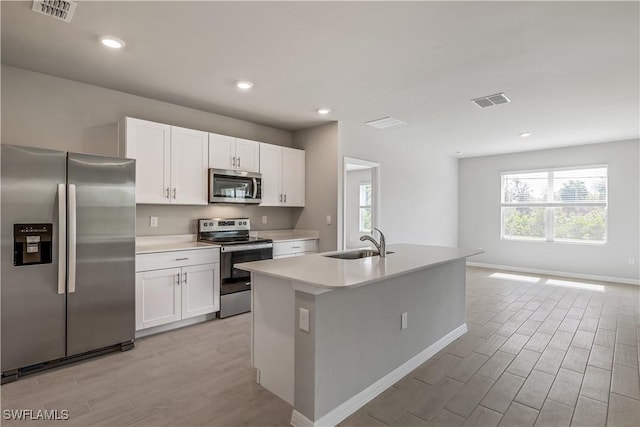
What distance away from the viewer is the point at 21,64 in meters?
2.94

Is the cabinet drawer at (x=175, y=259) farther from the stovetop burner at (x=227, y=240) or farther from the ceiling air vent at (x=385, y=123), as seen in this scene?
the ceiling air vent at (x=385, y=123)

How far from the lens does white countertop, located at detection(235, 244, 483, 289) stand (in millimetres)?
1892

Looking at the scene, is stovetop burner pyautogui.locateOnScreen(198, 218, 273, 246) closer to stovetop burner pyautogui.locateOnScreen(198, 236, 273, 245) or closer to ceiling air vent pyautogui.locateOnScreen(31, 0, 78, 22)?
stovetop burner pyautogui.locateOnScreen(198, 236, 273, 245)

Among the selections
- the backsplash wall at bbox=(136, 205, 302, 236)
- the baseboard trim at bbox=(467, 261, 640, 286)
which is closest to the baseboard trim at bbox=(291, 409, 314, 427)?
the backsplash wall at bbox=(136, 205, 302, 236)

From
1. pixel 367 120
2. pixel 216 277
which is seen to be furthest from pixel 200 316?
pixel 367 120

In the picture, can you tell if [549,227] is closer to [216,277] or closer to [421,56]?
[421,56]

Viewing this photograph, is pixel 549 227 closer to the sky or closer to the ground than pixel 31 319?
closer to the sky

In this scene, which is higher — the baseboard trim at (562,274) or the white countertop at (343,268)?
the white countertop at (343,268)

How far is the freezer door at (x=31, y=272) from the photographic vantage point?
2412 millimetres

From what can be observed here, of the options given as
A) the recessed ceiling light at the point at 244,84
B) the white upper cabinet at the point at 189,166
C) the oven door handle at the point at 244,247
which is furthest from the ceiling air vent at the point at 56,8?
the oven door handle at the point at 244,247

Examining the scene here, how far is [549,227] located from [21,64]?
8.34 meters

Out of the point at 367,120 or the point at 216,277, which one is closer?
the point at 216,277

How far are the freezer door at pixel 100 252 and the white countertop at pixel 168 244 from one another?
332 mm

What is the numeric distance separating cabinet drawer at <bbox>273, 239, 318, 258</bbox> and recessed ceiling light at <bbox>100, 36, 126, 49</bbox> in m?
2.69
